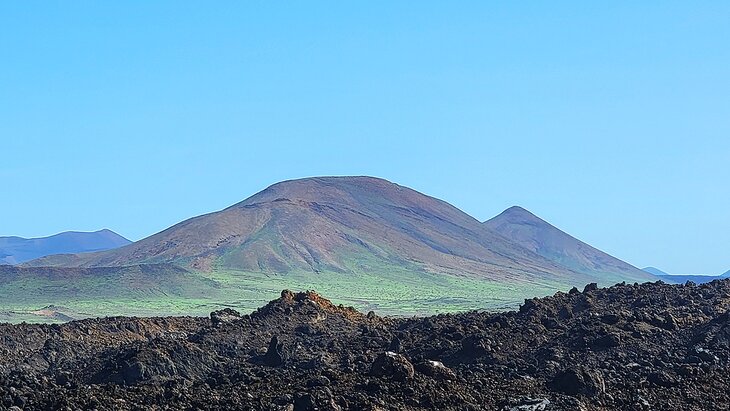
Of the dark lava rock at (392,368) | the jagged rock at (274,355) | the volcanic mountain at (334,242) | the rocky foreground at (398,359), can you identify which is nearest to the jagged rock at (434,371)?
the rocky foreground at (398,359)

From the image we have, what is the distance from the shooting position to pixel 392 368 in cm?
2028

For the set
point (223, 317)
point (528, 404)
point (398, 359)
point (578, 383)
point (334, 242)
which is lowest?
point (528, 404)

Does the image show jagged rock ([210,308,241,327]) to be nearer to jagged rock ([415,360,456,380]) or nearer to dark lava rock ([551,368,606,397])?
jagged rock ([415,360,456,380])

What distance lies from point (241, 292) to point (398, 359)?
97393 mm

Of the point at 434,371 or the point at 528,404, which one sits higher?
the point at 434,371

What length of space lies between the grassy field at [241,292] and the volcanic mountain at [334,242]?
447cm

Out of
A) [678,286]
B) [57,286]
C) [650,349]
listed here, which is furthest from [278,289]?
[650,349]

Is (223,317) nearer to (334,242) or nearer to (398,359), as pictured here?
(398,359)

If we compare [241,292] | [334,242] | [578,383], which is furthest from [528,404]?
[334,242]

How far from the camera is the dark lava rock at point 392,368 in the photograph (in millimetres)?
20031

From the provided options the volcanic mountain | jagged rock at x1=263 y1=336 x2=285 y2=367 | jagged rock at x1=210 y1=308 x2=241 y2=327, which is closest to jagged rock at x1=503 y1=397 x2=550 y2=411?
jagged rock at x1=263 y1=336 x2=285 y2=367

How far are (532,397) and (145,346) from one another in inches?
428

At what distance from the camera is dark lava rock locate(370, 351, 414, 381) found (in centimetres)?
2003

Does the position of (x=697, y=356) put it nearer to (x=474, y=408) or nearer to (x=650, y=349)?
(x=650, y=349)
